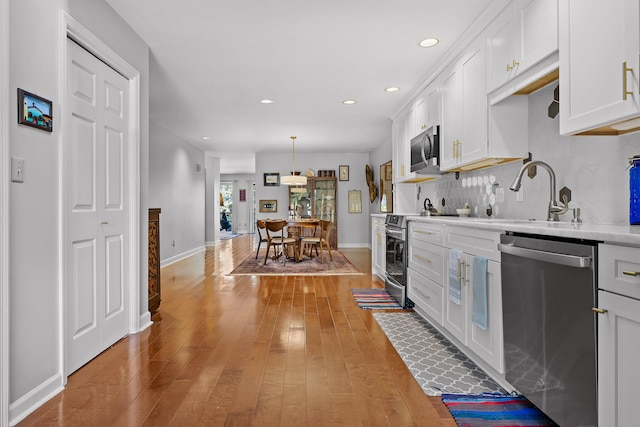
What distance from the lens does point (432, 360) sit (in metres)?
2.42

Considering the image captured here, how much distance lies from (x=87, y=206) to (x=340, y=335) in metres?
2.01

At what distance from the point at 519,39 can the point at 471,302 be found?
5.48 ft

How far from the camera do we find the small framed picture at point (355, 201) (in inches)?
371

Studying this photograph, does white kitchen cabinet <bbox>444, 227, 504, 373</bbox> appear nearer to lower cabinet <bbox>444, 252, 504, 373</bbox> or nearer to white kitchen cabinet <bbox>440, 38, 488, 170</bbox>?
lower cabinet <bbox>444, 252, 504, 373</bbox>

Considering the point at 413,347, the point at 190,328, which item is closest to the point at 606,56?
the point at 413,347

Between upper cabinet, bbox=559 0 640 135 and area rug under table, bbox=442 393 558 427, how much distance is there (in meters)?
1.37

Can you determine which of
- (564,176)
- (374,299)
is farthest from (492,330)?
(374,299)

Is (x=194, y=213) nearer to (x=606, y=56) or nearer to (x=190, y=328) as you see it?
(x=190, y=328)

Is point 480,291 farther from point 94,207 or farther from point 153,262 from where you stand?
point 153,262

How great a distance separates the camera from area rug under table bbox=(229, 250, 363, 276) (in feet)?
18.4

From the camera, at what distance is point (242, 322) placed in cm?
320

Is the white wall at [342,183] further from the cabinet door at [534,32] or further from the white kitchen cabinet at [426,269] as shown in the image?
the cabinet door at [534,32]

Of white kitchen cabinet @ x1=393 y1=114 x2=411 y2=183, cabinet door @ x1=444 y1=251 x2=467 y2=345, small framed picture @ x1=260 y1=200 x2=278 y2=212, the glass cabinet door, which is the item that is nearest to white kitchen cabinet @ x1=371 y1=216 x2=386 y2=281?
white kitchen cabinet @ x1=393 y1=114 x2=411 y2=183

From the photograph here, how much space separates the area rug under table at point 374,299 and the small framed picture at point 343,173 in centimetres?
524
